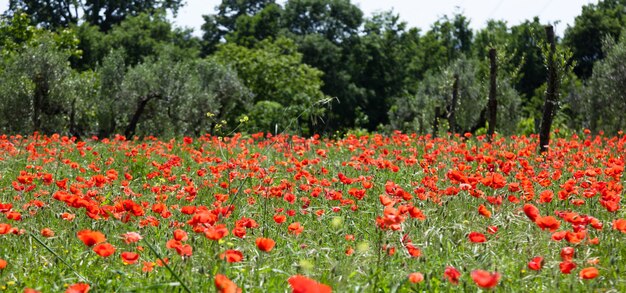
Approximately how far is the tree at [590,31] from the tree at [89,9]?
2914 cm

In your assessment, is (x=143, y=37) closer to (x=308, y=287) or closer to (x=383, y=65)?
(x=383, y=65)

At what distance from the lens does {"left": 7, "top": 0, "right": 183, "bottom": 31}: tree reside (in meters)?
42.6

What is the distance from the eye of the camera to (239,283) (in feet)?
11.4

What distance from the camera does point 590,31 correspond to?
46.3 m

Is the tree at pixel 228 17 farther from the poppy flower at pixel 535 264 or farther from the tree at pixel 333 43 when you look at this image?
the poppy flower at pixel 535 264

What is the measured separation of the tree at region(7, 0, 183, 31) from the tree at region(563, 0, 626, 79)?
29145 millimetres

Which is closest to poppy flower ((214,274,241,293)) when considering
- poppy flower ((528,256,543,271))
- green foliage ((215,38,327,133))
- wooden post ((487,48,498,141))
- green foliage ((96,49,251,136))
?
poppy flower ((528,256,543,271))

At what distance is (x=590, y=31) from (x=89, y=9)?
35.6 meters

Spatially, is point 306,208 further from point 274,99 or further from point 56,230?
point 274,99

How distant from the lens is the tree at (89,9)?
140ft

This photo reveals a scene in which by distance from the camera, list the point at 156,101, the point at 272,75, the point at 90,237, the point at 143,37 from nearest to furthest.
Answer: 1. the point at 90,237
2. the point at 156,101
3. the point at 272,75
4. the point at 143,37

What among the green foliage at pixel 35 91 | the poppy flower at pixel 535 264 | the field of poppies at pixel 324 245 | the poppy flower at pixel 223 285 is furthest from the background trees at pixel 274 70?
the poppy flower at pixel 223 285

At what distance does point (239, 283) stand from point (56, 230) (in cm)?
222

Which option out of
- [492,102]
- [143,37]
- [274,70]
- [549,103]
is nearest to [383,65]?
[274,70]
